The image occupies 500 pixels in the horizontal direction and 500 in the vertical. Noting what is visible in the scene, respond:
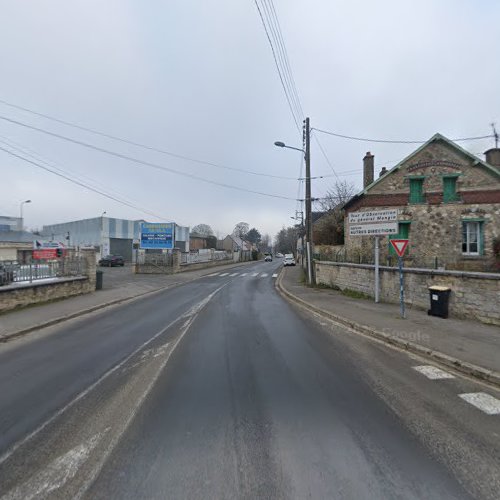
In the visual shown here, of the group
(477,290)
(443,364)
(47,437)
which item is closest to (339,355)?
(443,364)

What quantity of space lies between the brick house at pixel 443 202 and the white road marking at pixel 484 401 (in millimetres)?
15062

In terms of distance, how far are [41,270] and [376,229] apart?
13975 mm

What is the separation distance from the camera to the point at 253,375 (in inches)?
203

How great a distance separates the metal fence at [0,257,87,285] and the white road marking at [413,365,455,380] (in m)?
13.0

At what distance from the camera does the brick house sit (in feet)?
63.6

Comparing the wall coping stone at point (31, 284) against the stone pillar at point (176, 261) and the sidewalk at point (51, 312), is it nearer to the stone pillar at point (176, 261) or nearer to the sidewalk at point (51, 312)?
the sidewalk at point (51, 312)

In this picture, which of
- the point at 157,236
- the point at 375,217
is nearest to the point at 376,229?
the point at 375,217

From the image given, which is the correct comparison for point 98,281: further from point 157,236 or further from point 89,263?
point 157,236

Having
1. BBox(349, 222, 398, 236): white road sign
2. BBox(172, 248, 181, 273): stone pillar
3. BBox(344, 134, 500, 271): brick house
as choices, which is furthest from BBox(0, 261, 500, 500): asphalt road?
BBox(172, 248, 181, 273): stone pillar

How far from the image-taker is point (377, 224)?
12.9 m

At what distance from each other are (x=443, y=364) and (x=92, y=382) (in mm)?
6164

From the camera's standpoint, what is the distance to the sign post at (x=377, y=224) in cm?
1262

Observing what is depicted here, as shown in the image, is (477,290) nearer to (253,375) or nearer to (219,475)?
(253,375)

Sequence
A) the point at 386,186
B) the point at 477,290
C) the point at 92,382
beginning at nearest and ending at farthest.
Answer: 1. the point at 92,382
2. the point at 477,290
3. the point at 386,186
